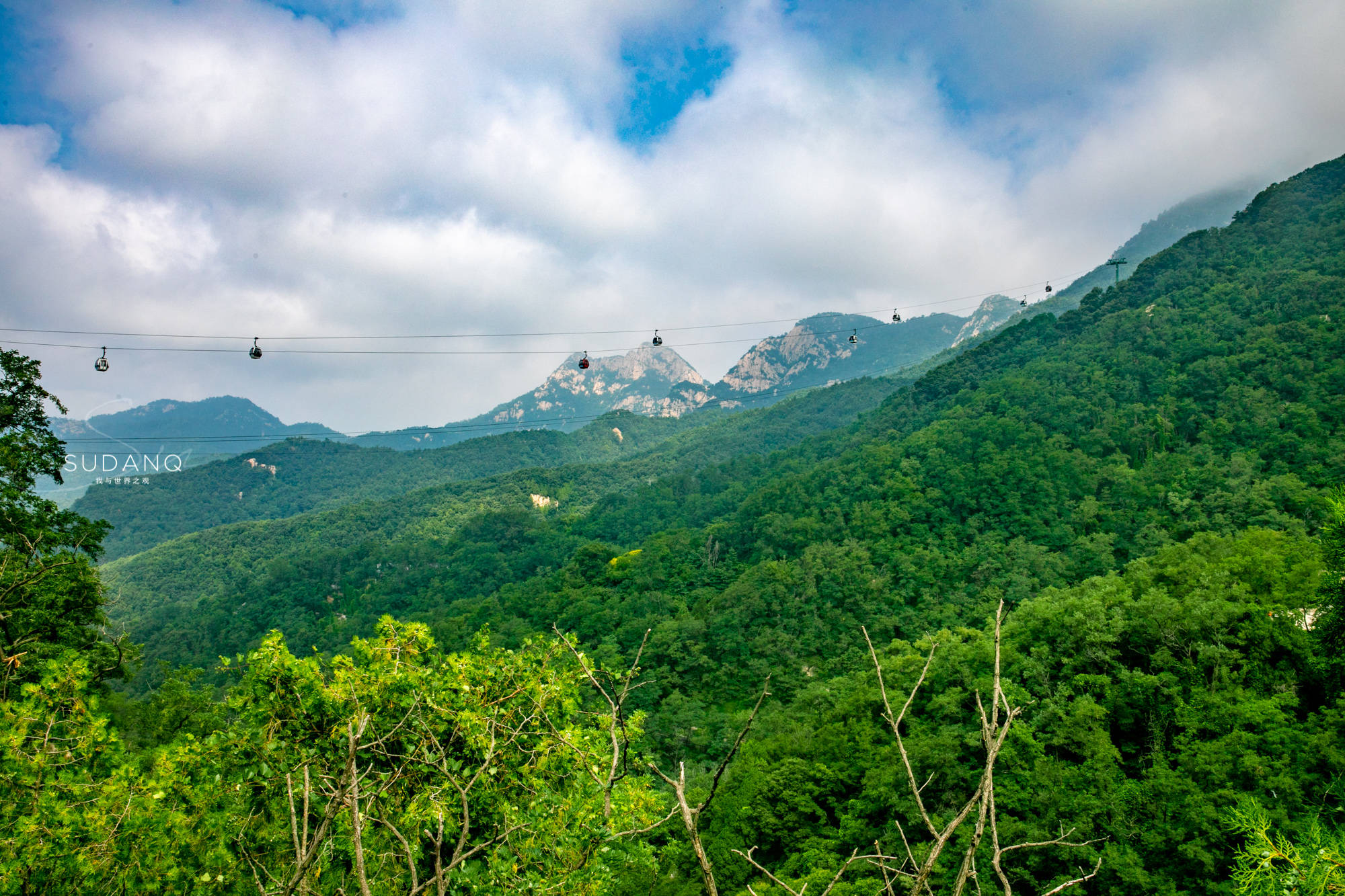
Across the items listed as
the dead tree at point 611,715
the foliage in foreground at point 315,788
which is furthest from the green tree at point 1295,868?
the foliage in foreground at point 315,788

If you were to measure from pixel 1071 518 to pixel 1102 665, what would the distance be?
921 inches

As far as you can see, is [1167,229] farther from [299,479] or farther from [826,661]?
[299,479]

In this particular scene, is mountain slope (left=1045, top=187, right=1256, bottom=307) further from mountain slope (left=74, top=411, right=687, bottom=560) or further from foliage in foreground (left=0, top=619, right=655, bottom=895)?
foliage in foreground (left=0, top=619, right=655, bottom=895)

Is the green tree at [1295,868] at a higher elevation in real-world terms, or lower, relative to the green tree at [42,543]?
lower

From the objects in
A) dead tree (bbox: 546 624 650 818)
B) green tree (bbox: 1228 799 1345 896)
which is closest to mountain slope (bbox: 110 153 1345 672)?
green tree (bbox: 1228 799 1345 896)

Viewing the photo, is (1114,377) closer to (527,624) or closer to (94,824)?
(527,624)

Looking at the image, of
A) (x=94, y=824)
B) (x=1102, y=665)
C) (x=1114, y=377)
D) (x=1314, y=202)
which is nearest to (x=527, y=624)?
(x=1102, y=665)

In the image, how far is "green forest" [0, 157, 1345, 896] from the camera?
7.40m

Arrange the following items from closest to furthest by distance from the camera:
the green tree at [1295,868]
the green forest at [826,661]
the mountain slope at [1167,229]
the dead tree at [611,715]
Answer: the dead tree at [611,715], the green tree at [1295,868], the green forest at [826,661], the mountain slope at [1167,229]

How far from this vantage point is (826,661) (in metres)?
37.3

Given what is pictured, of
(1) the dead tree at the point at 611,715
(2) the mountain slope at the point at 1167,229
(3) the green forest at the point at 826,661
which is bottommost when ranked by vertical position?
(3) the green forest at the point at 826,661

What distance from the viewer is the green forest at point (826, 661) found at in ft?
24.3

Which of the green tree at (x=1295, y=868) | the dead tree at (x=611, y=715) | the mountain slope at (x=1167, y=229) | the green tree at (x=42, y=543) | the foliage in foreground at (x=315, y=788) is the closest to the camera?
the dead tree at (x=611, y=715)

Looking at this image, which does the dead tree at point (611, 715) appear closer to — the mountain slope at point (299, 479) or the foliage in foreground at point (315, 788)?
the foliage in foreground at point (315, 788)
